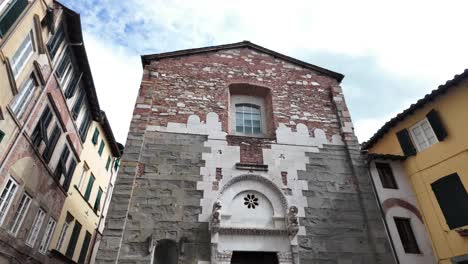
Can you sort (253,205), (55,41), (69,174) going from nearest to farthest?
1. (253,205)
2. (55,41)
3. (69,174)

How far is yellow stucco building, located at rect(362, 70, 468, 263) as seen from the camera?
7789 mm

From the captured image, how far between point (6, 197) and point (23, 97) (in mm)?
3020

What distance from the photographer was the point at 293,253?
6598 mm

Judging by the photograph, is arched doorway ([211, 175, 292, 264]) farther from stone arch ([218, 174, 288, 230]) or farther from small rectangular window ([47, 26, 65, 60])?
small rectangular window ([47, 26, 65, 60])

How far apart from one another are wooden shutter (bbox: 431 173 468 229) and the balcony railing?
12640mm

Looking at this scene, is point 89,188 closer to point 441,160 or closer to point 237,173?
point 237,173

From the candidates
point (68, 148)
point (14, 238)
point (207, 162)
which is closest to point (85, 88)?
point (68, 148)

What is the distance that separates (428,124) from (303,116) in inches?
166

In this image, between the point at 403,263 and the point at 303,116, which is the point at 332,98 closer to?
the point at 303,116

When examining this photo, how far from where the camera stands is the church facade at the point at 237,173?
6.53 m

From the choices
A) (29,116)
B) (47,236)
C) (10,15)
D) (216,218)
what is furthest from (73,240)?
(216,218)

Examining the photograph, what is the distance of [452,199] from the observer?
8.06 metres

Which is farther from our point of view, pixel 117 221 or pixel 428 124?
pixel 428 124

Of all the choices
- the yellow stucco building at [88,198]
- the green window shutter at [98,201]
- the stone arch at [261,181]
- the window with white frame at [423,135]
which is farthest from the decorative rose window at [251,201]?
the green window shutter at [98,201]
